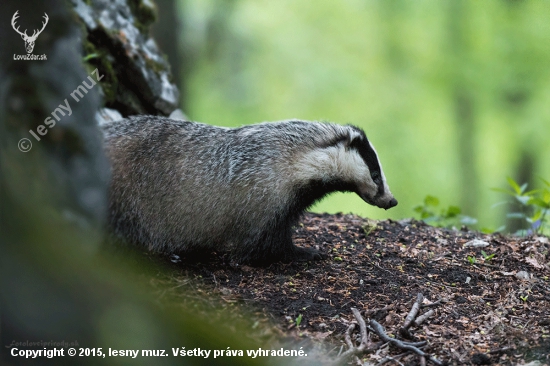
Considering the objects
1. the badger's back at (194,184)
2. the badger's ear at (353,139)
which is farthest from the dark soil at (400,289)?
the badger's ear at (353,139)

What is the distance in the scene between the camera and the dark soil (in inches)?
177

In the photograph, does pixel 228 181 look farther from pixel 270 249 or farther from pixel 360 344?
pixel 360 344

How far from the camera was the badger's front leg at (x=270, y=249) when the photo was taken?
19.7ft

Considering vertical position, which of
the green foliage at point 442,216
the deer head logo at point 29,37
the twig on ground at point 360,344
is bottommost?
the twig on ground at point 360,344

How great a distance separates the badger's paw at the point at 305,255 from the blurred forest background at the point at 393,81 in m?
11.5

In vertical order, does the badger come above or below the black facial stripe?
below

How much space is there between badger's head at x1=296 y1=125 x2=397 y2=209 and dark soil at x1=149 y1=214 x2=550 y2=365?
80 cm

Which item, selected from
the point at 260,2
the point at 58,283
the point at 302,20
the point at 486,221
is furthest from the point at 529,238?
the point at 260,2

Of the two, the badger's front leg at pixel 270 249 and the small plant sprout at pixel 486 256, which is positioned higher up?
the small plant sprout at pixel 486 256

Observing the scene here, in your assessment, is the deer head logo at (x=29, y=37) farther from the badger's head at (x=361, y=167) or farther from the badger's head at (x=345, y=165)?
the badger's head at (x=361, y=167)

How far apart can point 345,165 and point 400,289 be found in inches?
59.0

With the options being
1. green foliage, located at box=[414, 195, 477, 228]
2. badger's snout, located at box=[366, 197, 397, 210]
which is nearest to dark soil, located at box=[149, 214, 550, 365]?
badger's snout, located at box=[366, 197, 397, 210]

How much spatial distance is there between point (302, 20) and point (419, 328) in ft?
59.5

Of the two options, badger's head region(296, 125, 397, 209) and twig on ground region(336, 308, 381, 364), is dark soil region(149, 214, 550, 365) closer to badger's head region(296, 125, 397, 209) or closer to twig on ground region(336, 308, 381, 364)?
twig on ground region(336, 308, 381, 364)
